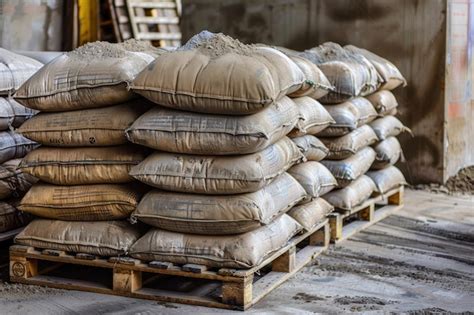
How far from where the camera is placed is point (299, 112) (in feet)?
17.5

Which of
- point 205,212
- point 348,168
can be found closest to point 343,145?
point 348,168

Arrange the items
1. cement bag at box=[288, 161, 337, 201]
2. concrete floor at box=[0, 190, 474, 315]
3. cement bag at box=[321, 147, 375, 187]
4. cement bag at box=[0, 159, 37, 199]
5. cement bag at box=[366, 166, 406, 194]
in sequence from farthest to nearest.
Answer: cement bag at box=[366, 166, 406, 194] → cement bag at box=[321, 147, 375, 187] → cement bag at box=[288, 161, 337, 201] → cement bag at box=[0, 159, 37, 199] → concrete floor at box=[0, 190, 474, 315]

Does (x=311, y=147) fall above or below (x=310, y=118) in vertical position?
below

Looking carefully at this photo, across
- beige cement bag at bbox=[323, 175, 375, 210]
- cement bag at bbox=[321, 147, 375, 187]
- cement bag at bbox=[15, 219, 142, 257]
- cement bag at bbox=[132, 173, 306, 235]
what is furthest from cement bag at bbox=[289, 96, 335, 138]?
cement bag at bbox=[15, 219, 142, 257]

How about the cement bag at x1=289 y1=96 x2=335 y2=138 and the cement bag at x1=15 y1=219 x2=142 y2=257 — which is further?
the cement bag at x1=289 y1=96 x2=335 y2=138

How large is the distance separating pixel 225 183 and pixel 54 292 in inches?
53.3

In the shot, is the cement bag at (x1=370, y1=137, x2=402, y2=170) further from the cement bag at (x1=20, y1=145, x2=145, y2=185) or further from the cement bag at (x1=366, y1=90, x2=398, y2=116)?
the cement bag at (x1=20, y1=145, x2=145, y2=185)

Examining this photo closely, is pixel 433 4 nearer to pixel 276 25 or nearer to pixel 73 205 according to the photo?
pixel 276 25

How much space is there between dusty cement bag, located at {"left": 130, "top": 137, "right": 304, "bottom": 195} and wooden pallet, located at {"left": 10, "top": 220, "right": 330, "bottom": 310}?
477 millimetres

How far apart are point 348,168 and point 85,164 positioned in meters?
2.49

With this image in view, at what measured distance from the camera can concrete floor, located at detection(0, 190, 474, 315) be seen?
183 inches

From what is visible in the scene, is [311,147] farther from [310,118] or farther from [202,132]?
[202,132]

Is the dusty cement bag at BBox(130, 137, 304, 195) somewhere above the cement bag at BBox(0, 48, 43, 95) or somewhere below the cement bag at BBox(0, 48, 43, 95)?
below

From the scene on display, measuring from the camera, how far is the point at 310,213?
5.72 m
